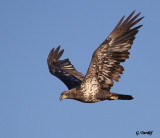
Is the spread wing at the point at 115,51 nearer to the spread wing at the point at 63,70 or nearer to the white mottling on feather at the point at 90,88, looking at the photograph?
the white mottling on feather at the point at 90,88

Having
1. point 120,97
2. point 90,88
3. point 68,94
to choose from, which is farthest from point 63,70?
point 120,97

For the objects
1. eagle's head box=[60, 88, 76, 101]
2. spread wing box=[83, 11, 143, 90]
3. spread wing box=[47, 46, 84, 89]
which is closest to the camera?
spread wing box=[83, 11, 143, 90]

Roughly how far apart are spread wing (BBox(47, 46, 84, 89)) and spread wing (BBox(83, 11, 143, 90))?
260 centimetres

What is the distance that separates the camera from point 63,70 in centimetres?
1498

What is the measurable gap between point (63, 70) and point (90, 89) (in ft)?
12.4

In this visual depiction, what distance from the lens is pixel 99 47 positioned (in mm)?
10836

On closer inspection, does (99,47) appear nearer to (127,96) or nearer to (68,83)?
(127,96)

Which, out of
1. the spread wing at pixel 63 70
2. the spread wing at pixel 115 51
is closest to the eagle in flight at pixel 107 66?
the spread wing at pixel 115 51

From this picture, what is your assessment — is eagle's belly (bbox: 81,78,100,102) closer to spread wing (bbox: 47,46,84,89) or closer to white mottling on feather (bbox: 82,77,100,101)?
white mottling on feather (bbox: 82,77,100,101)

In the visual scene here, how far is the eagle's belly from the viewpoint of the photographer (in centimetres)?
1132

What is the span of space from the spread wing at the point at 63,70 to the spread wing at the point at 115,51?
260 centimetres

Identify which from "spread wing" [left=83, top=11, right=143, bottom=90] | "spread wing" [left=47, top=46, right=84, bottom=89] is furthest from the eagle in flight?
"spread wing" [left=47, top=46, right=84, bottom=89]

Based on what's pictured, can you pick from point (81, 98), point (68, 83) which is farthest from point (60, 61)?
point (81, 98)

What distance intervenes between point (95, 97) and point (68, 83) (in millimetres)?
2435
